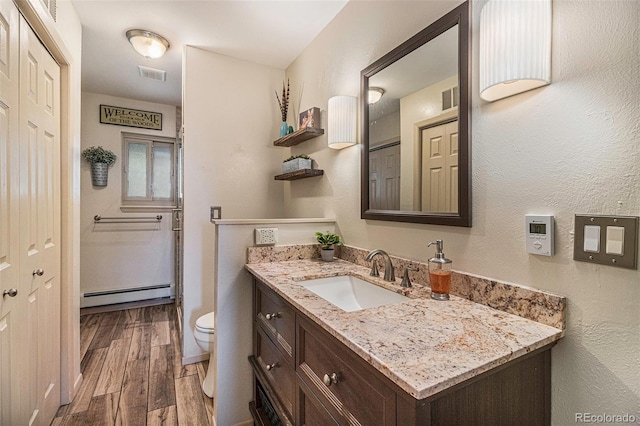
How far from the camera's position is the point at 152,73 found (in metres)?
2.88

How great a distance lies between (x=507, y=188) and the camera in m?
0.98

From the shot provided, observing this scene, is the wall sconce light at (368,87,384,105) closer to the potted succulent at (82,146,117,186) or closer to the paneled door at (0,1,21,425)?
the paneled door at (0,1,21,425)

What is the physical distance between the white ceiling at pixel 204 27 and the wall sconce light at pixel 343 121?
2.08 ft

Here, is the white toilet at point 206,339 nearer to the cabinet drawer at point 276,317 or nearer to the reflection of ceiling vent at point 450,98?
the cabinet drawer at point 276,317

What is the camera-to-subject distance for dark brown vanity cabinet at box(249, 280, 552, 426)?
65 cm

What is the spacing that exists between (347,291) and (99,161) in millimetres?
3400

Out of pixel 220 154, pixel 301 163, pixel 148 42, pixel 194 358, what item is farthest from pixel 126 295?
pixel 301 163

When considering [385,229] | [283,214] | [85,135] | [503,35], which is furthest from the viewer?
[85,135]

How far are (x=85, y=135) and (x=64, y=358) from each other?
2612 mm

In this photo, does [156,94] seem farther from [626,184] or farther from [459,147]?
[626,184]

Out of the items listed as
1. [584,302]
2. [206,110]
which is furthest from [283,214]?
[584,302]

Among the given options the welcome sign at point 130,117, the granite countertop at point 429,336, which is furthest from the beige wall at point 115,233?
the granite countertop at point 429,336

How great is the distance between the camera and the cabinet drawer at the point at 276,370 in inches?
46.1

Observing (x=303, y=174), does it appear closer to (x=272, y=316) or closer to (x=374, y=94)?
(x=374, y=94)
